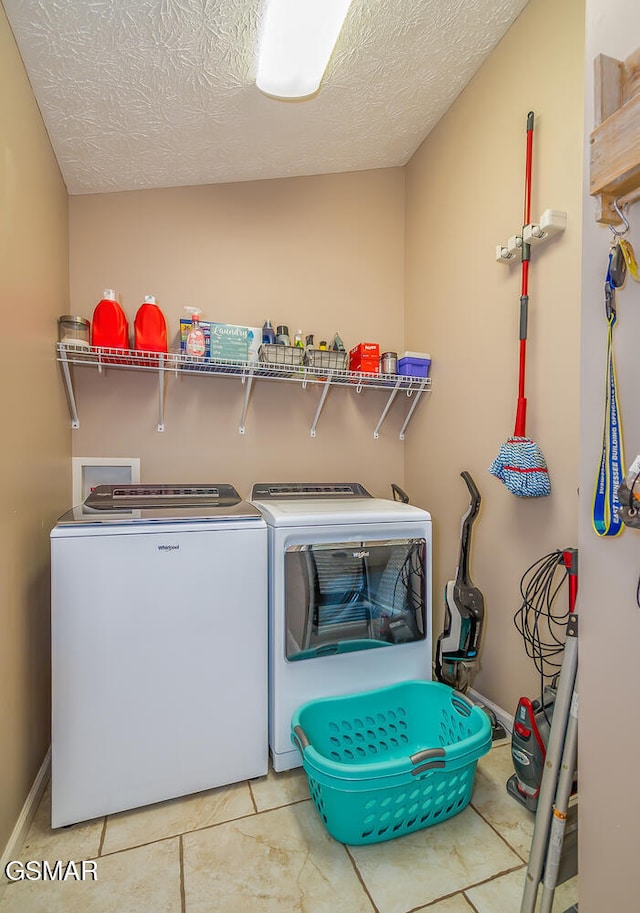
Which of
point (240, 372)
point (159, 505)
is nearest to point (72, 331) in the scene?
point (240, 372)

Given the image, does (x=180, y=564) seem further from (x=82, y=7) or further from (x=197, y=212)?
(x=197, y=212)

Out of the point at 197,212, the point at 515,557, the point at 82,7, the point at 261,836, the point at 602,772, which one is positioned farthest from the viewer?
the point at 197,212

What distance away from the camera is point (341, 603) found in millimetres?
1714

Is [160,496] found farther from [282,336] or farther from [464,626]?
[464,626]

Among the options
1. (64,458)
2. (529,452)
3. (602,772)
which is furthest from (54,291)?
(602,772)

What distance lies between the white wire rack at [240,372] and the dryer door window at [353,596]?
90 cm

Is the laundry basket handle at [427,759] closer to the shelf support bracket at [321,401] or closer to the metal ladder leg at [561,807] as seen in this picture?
the metal ladder leg at [561,807]

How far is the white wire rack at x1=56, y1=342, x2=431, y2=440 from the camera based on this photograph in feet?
6.23

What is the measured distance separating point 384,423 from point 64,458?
165 cm

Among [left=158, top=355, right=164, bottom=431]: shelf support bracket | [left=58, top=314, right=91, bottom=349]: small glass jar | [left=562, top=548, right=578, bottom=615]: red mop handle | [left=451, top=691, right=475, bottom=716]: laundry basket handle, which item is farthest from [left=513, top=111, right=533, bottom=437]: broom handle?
Answer: [left=58, top=314, right=91, bottom=349]: small glass jar

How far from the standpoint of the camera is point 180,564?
4.88ft

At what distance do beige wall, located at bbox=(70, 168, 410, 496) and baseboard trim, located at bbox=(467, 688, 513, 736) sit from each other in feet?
3.68

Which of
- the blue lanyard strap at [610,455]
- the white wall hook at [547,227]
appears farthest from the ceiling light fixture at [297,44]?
the blue lanyard strap at [610,455]

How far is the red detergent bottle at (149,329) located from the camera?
1.96 meters
